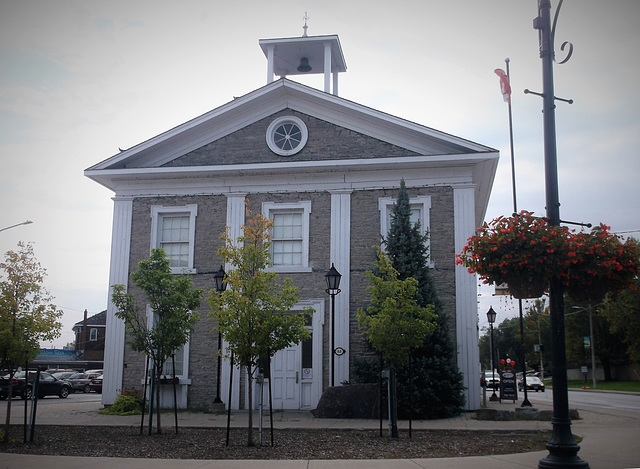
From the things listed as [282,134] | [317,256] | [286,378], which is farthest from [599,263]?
[282,134]

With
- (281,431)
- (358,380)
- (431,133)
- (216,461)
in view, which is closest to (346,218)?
(431,133)

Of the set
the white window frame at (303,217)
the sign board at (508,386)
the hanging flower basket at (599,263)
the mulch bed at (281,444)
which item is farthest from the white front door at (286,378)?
the hanging flower basket at (599,263)

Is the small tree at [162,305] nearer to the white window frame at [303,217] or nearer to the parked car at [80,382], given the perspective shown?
the white window frame at [303,217]

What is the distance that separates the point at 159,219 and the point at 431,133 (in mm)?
9451

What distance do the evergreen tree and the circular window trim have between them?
394cm

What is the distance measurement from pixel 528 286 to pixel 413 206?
1146 cm

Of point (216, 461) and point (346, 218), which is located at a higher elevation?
point (346, 218)

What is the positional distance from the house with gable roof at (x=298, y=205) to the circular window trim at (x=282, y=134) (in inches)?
1.5

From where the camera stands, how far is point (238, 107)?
21.2 m

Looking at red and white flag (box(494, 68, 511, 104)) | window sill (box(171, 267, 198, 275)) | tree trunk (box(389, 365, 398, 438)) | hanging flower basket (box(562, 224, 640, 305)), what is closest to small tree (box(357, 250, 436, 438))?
tree trunk (box(389, 365, 398, 438))

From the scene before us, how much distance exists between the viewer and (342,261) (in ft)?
66.4

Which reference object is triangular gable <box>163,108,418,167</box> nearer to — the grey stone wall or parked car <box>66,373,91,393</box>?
the grey stone wall

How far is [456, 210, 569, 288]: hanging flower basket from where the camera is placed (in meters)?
8.62

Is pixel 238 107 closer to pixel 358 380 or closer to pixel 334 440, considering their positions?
pixel 358 380
